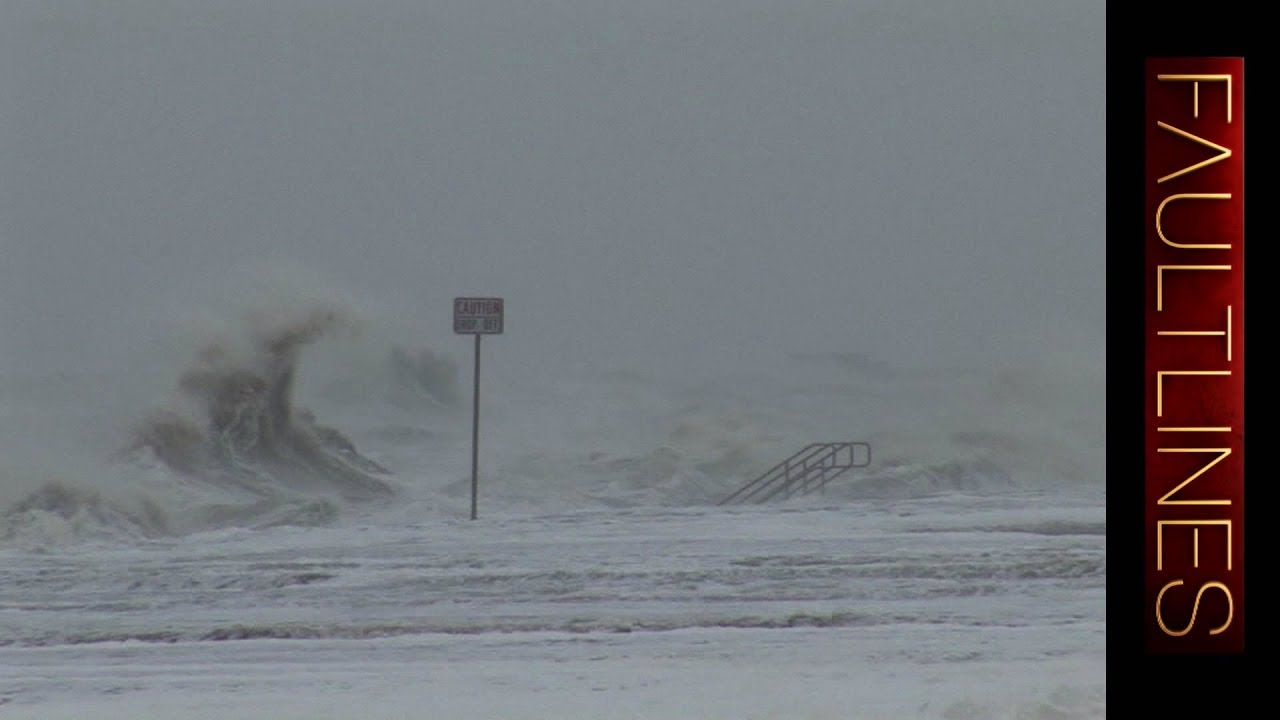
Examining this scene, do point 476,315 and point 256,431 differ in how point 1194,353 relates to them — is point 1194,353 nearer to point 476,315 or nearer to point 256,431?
point 476,315

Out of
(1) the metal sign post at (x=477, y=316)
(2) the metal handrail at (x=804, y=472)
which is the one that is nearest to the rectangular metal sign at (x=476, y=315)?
(1) the metal sign post at (x=477, y=316)

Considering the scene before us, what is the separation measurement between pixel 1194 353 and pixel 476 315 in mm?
5650

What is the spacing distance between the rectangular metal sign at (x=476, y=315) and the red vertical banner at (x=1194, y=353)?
5.49 metres

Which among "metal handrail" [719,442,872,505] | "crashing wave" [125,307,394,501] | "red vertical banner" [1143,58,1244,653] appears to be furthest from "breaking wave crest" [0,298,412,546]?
"red vertical banner" [1143,58,1244,653]

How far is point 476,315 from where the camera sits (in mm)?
10992

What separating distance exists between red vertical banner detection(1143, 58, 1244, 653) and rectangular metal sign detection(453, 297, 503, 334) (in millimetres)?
5487

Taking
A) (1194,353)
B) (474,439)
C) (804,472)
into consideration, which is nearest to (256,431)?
(474,439)

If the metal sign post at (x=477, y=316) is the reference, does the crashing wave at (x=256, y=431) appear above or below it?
below

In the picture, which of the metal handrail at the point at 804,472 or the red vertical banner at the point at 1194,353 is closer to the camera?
the red vertical banner at the point at 1194,353

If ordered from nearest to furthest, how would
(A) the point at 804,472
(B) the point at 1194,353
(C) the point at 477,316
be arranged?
(B) the point at 1194,353 → (C) the point at 477,316 → (A) the point at 804,472

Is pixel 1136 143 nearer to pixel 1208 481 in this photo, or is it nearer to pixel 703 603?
pixel 1208 481

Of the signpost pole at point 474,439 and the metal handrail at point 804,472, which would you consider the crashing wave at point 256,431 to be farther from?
the metal handrail at point 804,472

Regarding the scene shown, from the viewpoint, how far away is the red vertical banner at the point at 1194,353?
634 centimetres

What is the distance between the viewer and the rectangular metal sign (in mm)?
10992
